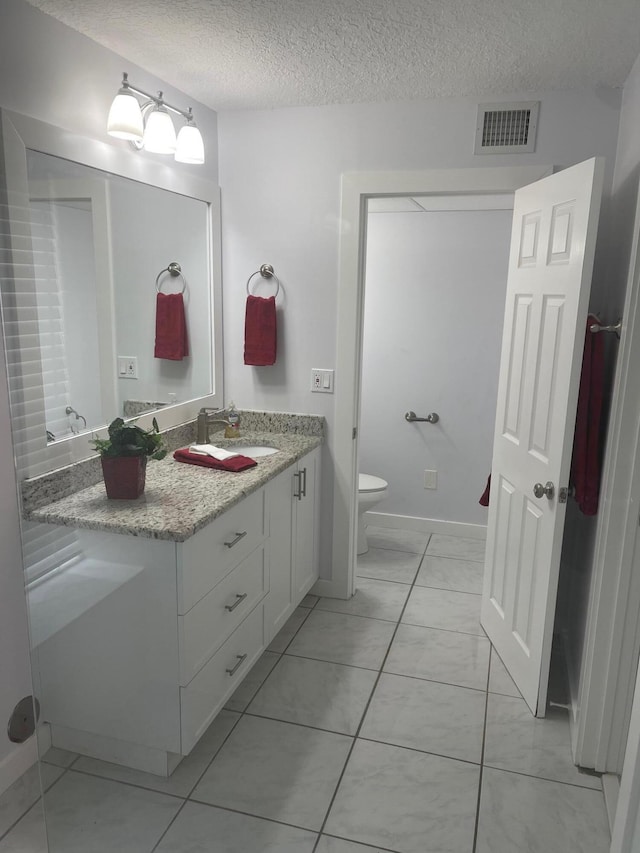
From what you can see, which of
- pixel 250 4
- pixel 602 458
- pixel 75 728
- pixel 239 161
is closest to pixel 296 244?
pixel 239 161

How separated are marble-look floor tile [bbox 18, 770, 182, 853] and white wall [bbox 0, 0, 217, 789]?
0.29 m

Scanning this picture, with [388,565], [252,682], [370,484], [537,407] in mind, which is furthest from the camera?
[370,484]

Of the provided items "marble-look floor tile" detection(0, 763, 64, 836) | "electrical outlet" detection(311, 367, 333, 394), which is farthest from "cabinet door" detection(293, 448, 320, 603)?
"marble-look floor tile" detection(0, 763, 64, 836)

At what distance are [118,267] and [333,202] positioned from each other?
1051mm

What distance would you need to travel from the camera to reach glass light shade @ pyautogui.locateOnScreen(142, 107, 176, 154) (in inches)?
90.3

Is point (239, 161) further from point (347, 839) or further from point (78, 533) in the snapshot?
point (347, 839)

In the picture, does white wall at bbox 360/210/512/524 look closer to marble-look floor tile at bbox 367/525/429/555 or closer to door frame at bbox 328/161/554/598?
marble-look floor tile at bbox 367/525/429/555

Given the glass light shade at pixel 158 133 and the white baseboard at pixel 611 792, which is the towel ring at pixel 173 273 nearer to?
the glass light shade at pixel 158 133

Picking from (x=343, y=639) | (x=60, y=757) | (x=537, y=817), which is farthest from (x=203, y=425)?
(x=537, y=817)

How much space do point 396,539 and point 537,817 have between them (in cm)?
216

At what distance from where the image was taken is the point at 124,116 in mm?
2090

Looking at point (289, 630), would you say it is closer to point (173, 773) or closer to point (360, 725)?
point (360, 725)

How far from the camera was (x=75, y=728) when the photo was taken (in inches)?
77.9

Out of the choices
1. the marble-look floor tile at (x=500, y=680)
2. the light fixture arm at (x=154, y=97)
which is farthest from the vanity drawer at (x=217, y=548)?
the light fixture arm at (x=154, y=97)
